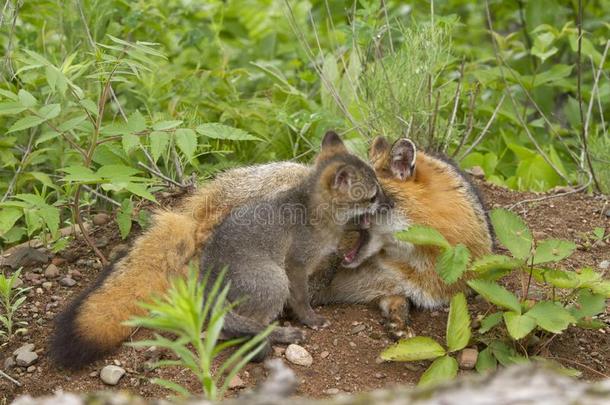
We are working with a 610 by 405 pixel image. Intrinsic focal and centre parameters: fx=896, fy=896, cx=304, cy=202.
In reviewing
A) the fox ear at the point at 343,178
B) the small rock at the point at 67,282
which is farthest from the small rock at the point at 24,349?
the fox ear at the point at 343,178

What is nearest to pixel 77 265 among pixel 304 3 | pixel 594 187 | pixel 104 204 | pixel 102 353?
pixel 104 204

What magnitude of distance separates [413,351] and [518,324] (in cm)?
61

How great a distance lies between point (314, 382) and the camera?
17.0 ft

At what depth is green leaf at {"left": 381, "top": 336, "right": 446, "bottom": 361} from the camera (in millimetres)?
5102

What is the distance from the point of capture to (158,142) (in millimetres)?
5609

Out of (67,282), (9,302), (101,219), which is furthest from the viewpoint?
(101,219)

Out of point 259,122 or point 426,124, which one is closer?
point 426,124

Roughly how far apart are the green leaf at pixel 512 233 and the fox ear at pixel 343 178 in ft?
3.14

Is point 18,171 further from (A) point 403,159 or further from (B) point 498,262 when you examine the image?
(B) point 498,262

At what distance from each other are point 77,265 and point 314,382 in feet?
7.44

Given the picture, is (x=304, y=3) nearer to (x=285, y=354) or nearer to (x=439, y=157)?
(x=439, y=157)

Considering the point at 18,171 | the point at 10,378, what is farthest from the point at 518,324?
the point at 18,171

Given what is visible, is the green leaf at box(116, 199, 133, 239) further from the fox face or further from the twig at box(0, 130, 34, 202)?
the fox face

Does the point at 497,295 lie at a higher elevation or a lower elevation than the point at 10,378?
higher
